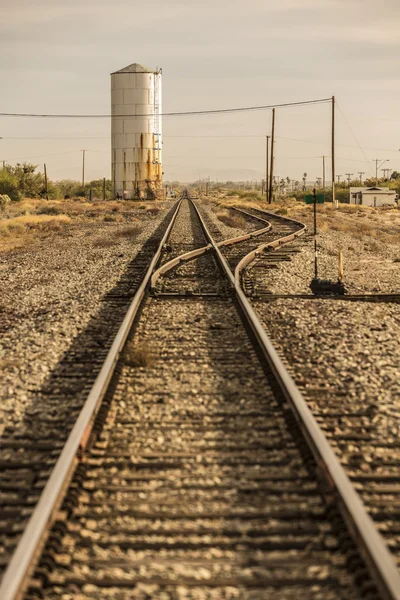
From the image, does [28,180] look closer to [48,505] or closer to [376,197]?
[376,197]

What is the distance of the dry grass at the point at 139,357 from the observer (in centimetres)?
769

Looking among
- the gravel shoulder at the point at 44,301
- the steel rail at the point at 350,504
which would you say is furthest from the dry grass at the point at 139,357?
the steel rail at the point at 350,504

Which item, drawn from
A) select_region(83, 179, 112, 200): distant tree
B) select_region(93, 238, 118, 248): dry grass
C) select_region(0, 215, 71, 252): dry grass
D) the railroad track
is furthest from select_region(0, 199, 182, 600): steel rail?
select_region(83, 179, 112, 200): distant tree

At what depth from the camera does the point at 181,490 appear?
4656 mm

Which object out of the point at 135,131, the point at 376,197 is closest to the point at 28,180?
the point at 135,131

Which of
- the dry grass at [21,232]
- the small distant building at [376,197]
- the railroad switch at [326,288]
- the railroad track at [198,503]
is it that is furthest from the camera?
the small distant building at [376,197]

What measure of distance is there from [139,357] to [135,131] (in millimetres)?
73389

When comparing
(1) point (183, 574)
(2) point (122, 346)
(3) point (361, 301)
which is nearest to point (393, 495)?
(1) point (183, 574)

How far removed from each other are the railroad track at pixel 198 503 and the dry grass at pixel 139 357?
0.15m

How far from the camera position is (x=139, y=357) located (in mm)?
7738

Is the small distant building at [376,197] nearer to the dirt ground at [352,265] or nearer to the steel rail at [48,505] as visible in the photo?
the dirt ground at [352,265]

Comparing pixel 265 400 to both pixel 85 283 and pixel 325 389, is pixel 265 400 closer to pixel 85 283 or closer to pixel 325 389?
pixel 325 389

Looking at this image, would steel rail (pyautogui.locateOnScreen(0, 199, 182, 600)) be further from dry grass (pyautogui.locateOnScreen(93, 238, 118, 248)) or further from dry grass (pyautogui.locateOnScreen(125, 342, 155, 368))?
dry grass (pyautogui.locateOnScreen(93, 238, 118, 248))

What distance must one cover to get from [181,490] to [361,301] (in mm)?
8376
